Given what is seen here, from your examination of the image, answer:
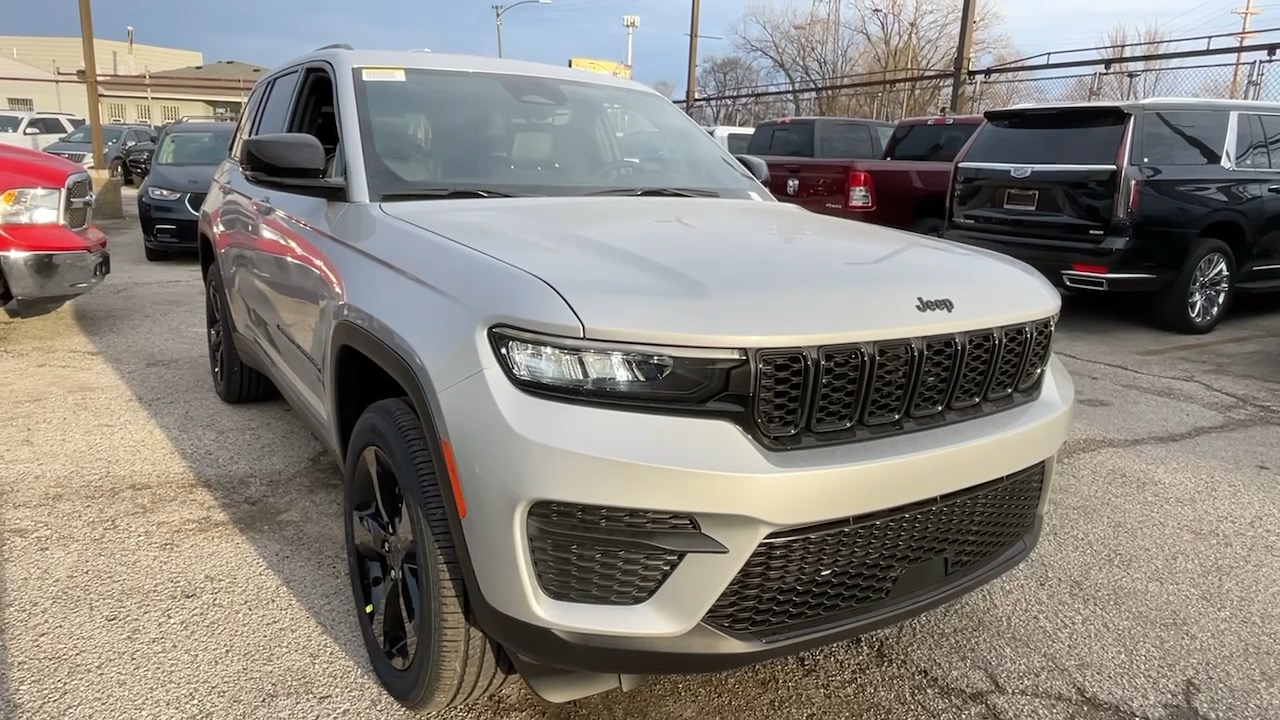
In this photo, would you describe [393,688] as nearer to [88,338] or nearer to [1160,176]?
[88,338]

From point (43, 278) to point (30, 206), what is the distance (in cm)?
48

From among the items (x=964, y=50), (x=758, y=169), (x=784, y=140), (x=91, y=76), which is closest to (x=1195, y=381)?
(x=758, y=169)

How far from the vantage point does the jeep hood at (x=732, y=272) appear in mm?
1906

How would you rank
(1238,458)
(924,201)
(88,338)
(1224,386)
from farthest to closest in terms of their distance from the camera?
1. (924,201)
2. (88,338)
3. (1224,386)
4. (1238,458)

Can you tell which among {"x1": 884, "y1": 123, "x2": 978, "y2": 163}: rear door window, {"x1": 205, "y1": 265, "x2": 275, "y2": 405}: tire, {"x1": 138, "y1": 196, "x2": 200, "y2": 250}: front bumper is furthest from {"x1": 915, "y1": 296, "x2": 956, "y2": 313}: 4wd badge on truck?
{"x1": 138, "y1": 196, "x2": 200, "y2": 250}: front bumper

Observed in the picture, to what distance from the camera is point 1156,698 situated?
264 centimetres

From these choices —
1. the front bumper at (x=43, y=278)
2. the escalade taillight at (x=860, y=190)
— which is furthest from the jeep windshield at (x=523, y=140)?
the escalade taillight at (x=860, y=190)

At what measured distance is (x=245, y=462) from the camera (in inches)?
169

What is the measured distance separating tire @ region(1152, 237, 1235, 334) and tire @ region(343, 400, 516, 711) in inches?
275

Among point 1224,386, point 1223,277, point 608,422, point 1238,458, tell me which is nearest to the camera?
point 608,422

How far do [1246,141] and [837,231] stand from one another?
6.71m

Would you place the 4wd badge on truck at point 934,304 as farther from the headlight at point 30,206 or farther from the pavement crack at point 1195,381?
the headlight at point 30,206

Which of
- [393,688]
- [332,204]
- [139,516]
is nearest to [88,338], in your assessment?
[139,516]

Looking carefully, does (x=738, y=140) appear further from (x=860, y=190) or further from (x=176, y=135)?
(x=176, y=135)
